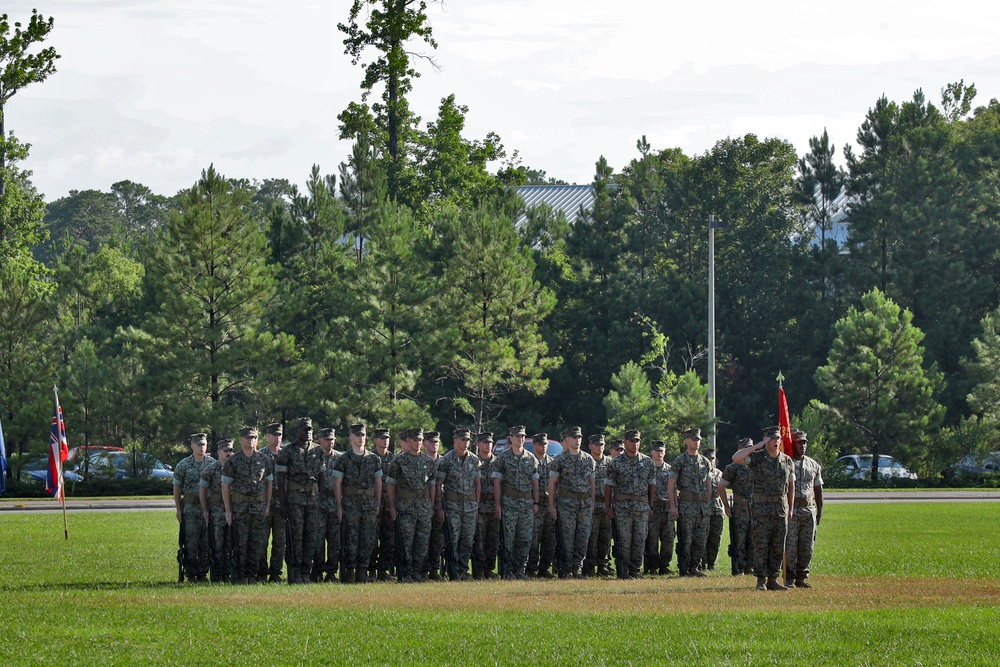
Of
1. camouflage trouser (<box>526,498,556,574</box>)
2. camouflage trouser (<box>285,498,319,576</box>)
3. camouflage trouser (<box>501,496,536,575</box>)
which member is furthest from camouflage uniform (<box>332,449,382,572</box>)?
camouflage trouser (<box>526,498,556,574</box>)

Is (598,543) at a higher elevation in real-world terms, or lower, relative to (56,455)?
lower

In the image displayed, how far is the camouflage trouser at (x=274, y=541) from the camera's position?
17.2 m

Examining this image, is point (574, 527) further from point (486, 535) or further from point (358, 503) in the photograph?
point (358, 503)

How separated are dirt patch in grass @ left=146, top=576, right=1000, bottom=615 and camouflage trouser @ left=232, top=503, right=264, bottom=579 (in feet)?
2.68

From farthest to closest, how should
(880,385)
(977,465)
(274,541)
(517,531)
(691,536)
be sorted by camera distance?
(977,465), (880,385), (691,536), (517,531), (274,541)

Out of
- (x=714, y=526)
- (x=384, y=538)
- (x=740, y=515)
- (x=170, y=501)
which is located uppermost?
(x=740, y=515)

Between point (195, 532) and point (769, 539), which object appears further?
point (195, 532)

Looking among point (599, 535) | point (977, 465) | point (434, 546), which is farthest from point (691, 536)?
point (977, 465)

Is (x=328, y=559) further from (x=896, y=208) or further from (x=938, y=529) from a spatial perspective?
(x=896, y=208)

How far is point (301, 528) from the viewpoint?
56.5ft

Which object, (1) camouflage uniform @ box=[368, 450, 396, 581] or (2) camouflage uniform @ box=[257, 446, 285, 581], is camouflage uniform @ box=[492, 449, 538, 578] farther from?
(2) camouflage uniform @ box=[257, 446, 285, 581]

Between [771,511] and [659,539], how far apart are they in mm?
3511

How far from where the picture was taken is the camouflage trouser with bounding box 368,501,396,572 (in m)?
17.9

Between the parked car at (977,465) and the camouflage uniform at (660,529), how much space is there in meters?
30.9
